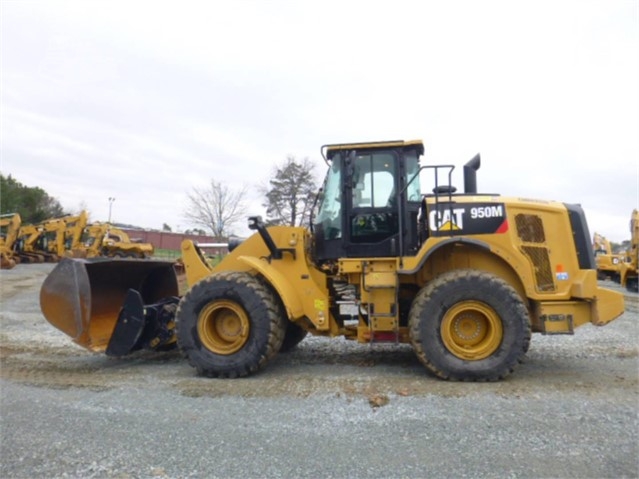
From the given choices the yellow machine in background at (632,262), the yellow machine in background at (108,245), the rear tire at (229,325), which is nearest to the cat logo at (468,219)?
the rear tire at (229,325)

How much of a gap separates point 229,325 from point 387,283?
187 centimetres

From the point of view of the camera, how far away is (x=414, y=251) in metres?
5.32

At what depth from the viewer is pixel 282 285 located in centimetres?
523

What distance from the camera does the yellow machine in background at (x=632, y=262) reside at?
727 inches

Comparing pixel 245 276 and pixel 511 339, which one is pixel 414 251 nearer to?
pixel 511 339

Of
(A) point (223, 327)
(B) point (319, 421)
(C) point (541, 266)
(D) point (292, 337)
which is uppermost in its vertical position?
(C) point (541, 266)

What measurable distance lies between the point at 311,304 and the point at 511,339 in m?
2.15

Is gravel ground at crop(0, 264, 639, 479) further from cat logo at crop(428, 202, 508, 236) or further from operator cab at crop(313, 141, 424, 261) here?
cat logo at crop(428, 202, 508, 236)

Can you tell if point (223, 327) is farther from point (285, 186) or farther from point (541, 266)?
point (285, 186)

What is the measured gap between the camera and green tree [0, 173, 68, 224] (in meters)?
37.3

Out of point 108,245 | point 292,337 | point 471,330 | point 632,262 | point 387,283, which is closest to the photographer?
point 471,330

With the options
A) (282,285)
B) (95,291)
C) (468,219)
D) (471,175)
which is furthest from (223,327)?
(471,175)

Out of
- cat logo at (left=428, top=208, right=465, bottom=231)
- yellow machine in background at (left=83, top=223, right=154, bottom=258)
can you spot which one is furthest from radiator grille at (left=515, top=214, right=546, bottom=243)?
yellow machine in background at (left=83, top=223, right=154, bottom=258)

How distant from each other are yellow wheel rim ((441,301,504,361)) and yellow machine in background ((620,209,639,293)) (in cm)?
1723
